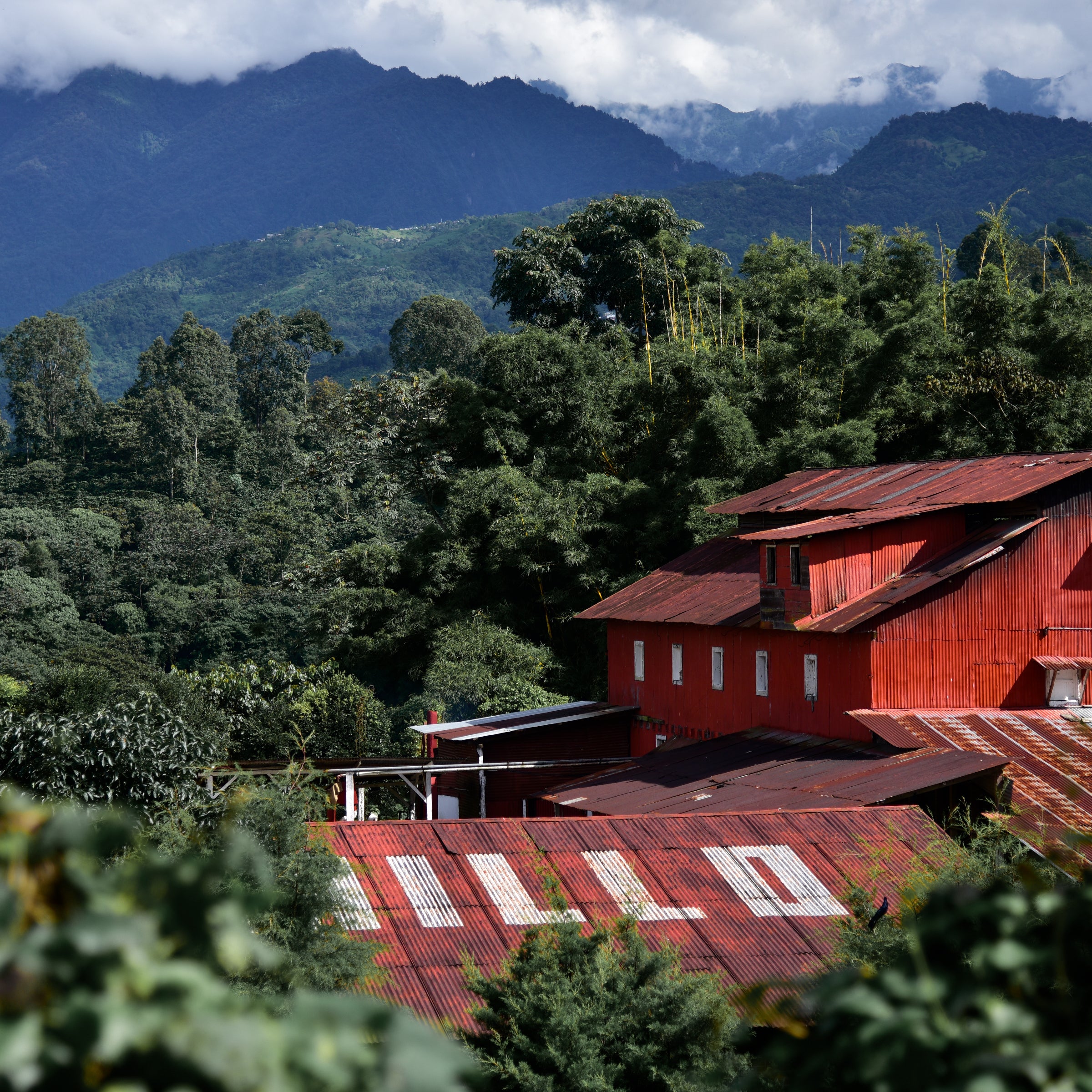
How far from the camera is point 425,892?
467 inches

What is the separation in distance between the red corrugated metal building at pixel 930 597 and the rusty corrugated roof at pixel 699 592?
107 cm

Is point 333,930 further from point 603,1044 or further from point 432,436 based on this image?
point 432,436

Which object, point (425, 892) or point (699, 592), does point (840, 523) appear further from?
point (425, 892)

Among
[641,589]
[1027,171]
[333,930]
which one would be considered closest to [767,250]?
[641,589]

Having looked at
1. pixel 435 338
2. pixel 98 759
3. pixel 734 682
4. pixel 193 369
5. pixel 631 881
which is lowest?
pixel 98 759

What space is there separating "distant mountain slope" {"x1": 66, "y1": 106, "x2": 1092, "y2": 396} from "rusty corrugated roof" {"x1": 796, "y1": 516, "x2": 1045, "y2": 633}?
139 metres

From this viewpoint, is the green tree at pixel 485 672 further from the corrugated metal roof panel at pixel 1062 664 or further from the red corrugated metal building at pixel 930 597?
the corrugated metal roof panel at pixel 1062 664

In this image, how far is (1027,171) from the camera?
170 m

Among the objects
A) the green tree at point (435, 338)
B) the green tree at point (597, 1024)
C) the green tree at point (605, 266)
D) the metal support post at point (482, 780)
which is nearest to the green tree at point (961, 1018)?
the green tree at point (597, 1024)

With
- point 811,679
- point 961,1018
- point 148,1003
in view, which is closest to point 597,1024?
point 961,1018

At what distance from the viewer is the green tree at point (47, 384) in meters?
69.0

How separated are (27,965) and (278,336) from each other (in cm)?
7523

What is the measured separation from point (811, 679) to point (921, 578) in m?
2.63

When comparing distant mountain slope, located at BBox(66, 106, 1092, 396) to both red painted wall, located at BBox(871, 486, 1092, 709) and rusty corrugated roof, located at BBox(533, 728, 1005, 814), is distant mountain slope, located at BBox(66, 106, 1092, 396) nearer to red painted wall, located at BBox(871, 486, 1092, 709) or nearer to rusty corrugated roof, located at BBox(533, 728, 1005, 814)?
rusty corrugated roof, located at BBox(533, 728, 1005, 814)
